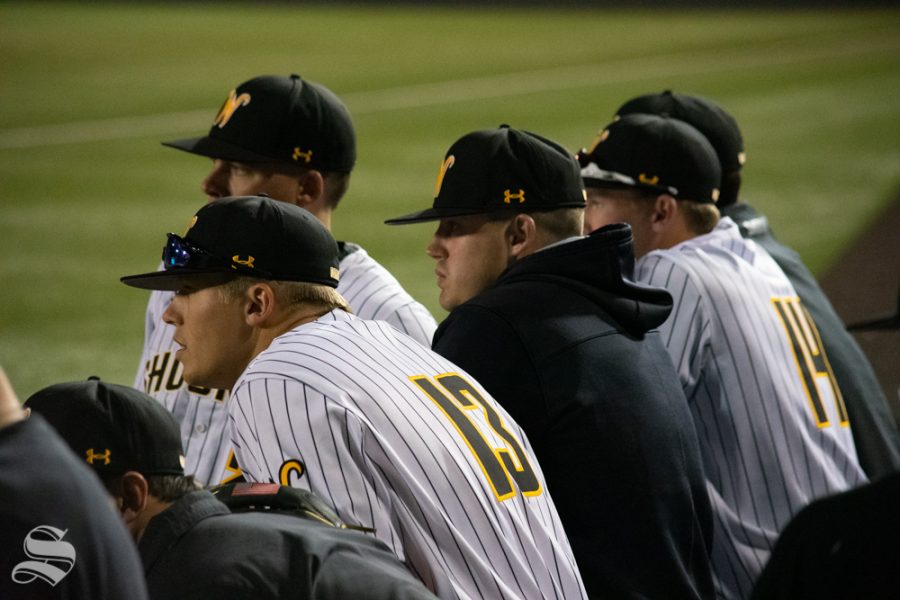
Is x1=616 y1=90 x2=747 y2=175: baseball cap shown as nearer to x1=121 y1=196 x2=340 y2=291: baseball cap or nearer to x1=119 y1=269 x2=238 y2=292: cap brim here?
x1=121 y1=196 x2=340 y2=291: baseball cap

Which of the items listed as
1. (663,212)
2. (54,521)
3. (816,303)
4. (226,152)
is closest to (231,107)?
(226,152)

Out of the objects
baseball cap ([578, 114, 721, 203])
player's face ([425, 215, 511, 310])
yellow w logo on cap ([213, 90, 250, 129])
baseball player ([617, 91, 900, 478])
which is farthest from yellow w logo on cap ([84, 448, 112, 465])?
baseball player ([617, 91, 900, 478])

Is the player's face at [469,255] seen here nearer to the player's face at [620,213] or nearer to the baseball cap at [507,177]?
the baseball cap at [507,177]

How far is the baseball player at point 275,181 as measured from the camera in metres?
4.26

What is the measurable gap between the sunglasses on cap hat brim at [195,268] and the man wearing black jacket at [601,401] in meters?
0.52

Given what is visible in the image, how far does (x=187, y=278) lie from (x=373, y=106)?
11.3 meters

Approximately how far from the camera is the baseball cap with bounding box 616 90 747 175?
5.23m

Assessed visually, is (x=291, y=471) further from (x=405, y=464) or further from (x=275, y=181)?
(x=275, y=181)

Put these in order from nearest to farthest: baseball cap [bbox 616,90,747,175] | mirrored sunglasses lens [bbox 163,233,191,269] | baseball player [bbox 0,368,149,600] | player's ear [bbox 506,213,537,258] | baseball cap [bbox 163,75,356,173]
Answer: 1. baseball player [bbox 0,368,149,600]
2. mirrored sunglasses lens [bbox 163,233,191,269]
3. player's ear [bbox 506,213,537,258]
4. baseball cap [bbox 163,75,356,173]
5. baseball cap [bbox 616,90,747,175]

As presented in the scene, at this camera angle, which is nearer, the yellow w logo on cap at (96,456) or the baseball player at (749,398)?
the yellow w logo on cap at (96,456)

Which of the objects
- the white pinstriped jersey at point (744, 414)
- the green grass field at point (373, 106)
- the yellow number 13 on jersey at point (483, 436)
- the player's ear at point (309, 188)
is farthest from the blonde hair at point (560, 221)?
the green grass field at point (373, 106)

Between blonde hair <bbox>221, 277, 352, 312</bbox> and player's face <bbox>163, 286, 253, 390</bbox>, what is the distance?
0.08 feet

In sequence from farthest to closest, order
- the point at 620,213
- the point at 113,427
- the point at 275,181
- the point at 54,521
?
the point at 620,213 → the point at 275,181 → the point at 113,427 → the point at 54,521

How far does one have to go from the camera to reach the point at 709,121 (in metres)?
5.29
